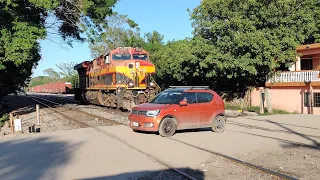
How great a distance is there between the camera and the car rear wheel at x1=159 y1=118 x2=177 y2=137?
12078mm

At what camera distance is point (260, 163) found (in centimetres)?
828

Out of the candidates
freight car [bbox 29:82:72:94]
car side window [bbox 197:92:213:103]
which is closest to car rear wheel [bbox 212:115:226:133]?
car side window [bbox 197:92:213:103]

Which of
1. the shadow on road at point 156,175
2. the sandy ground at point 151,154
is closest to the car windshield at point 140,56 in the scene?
the sandy ground at point 151,154

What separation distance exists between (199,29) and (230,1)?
3694 millimetres

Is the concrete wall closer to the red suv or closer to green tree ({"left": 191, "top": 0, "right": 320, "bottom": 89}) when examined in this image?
green tree ({"left": 191, "top": 0, "right": 320, "bottom": 89})

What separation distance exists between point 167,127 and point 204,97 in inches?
81.1

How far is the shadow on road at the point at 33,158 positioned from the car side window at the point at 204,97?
192 inches

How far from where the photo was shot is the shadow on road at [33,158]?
7.45 m

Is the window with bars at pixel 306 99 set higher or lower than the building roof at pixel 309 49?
lower

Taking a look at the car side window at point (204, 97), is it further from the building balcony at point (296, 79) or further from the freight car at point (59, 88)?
the freight car at point (59, 88)

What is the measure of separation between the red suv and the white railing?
13455mm

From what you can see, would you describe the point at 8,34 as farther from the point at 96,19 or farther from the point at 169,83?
the point at 169,83

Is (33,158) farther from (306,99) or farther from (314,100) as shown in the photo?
(306,99)

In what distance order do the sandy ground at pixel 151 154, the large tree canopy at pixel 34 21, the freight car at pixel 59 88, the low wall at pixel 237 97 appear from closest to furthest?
the sandy ground at pixel 151 154
the large tree canopy at pixel 34 21
the low wall at pixel 237 97
the freight car at pixel 59 88
